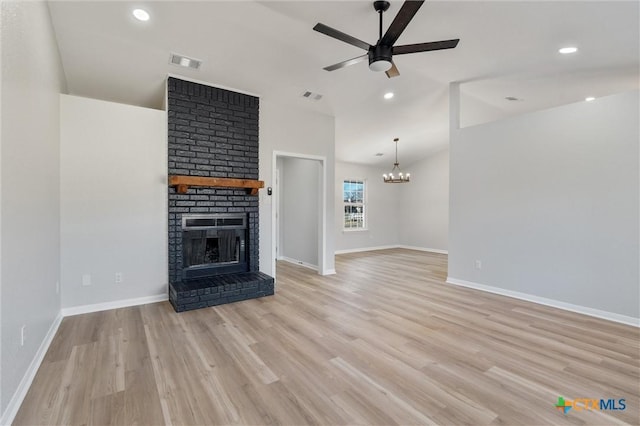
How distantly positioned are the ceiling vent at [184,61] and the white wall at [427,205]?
277 inches

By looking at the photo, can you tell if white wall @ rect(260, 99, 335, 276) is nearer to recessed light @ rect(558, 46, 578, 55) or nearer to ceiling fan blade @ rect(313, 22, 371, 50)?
ceiling fan blade @ rect(313, 22, 371, 50)

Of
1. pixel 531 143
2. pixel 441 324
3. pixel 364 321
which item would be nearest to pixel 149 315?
pixel 364 321

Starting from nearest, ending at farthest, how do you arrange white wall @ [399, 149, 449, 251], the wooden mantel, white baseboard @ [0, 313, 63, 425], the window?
1. white baseboard @ [0, 313, 63, 425]
2. the wooden mantel
3. white wall @ [399, 149, 449, 251]
4. the window

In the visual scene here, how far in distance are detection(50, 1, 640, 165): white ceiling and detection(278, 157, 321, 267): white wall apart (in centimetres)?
157

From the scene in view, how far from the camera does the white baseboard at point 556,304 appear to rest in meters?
3.28

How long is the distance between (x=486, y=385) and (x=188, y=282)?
11.4 feet

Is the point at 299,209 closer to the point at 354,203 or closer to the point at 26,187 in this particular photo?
the point at 354,203

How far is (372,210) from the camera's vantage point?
927cm

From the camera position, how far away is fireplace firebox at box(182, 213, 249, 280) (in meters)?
4.14

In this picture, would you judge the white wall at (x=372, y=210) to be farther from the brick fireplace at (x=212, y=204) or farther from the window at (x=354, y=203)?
the brick fireplace at (x=212, y=204)

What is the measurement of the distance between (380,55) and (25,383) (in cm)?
372

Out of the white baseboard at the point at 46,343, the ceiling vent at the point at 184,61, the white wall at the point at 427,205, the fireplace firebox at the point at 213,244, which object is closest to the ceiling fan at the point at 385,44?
the ceiling vent at the point at 184,61

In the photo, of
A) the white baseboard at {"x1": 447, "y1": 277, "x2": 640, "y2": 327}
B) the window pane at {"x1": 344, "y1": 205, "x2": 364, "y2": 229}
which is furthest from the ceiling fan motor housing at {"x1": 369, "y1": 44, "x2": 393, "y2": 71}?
the window pane at {"x1": 344, "y1": 205, "x2": 364, "y2": 229}

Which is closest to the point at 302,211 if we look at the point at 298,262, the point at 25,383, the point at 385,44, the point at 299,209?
the point at 299,209
